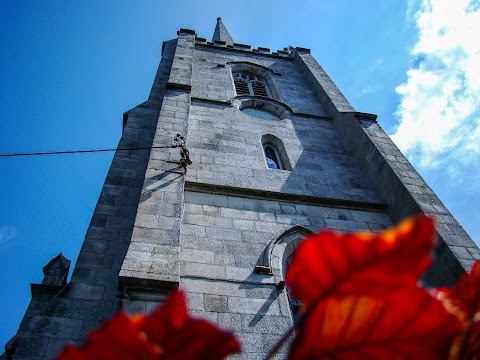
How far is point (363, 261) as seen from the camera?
968mm

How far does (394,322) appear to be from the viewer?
108 centimetres

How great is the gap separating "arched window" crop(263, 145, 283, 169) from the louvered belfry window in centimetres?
389

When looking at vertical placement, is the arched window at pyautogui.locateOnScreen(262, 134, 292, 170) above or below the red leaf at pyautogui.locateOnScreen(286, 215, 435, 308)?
above

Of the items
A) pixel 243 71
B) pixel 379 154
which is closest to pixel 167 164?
pixel 379 154

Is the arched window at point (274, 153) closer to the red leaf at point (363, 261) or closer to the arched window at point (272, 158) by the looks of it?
the arched window at point (272, 158)

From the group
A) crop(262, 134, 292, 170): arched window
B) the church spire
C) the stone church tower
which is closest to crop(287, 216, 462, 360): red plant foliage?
the stone church tower

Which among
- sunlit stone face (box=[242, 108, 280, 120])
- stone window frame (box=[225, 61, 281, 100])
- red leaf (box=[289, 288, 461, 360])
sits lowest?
red leaf (box=[289, 288, 461, 360])

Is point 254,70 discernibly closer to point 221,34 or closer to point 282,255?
point 282,255

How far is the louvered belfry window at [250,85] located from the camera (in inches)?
499

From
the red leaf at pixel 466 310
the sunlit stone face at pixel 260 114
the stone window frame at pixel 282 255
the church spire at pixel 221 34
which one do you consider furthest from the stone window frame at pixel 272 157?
the church spire at pixel 221 34

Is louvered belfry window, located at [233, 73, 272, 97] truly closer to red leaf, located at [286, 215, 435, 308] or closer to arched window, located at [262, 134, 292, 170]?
arched window, located at [262, 134, 292, 170]

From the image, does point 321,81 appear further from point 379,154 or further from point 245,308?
point 245,308

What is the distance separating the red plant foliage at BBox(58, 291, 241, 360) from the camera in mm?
952

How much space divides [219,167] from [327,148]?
10.8ft
